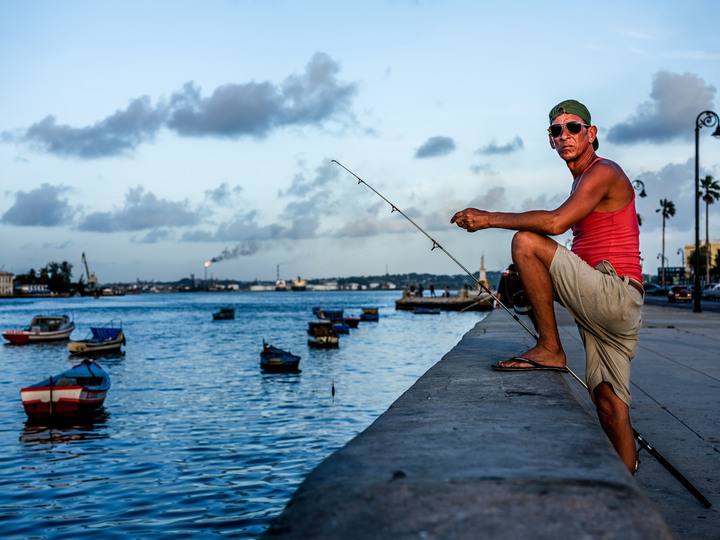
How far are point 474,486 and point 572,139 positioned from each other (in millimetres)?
2847

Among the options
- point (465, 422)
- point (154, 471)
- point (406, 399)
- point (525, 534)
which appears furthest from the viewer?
point (154, 471)

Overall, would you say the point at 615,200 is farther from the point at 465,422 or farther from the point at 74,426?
the point at 74,426

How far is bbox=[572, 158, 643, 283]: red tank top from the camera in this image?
12.8 ft

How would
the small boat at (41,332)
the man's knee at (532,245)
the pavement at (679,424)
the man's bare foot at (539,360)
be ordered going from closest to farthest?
the pavement at (679,424), the man's knee at (532,245), the man's bare foot at (539,360), the small boat at (41,332)

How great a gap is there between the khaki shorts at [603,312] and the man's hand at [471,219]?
1.53ft

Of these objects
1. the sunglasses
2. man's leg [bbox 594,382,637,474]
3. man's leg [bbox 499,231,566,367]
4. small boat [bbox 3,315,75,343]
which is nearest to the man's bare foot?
man's leg [bbox 499,231,566,367]

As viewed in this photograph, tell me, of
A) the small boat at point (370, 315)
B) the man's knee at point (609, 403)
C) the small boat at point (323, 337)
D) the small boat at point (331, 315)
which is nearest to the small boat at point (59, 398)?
the man's knee at point (609, 403)

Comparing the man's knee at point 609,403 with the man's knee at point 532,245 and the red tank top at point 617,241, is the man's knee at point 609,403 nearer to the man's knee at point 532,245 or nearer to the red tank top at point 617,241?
the red tank top at point 617,241

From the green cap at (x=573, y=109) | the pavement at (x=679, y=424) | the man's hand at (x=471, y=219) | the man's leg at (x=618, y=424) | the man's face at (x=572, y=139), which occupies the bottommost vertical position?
the pavement at (x=679, y=424)

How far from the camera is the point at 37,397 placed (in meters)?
19.9

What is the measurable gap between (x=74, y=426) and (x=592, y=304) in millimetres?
18735

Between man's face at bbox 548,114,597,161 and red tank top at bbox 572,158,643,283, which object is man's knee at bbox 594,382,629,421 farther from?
man's face at bbox 548,114,597,161

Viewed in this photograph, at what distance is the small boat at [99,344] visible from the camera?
141 feet

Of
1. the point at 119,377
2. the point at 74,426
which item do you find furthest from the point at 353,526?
the point at 119,377
